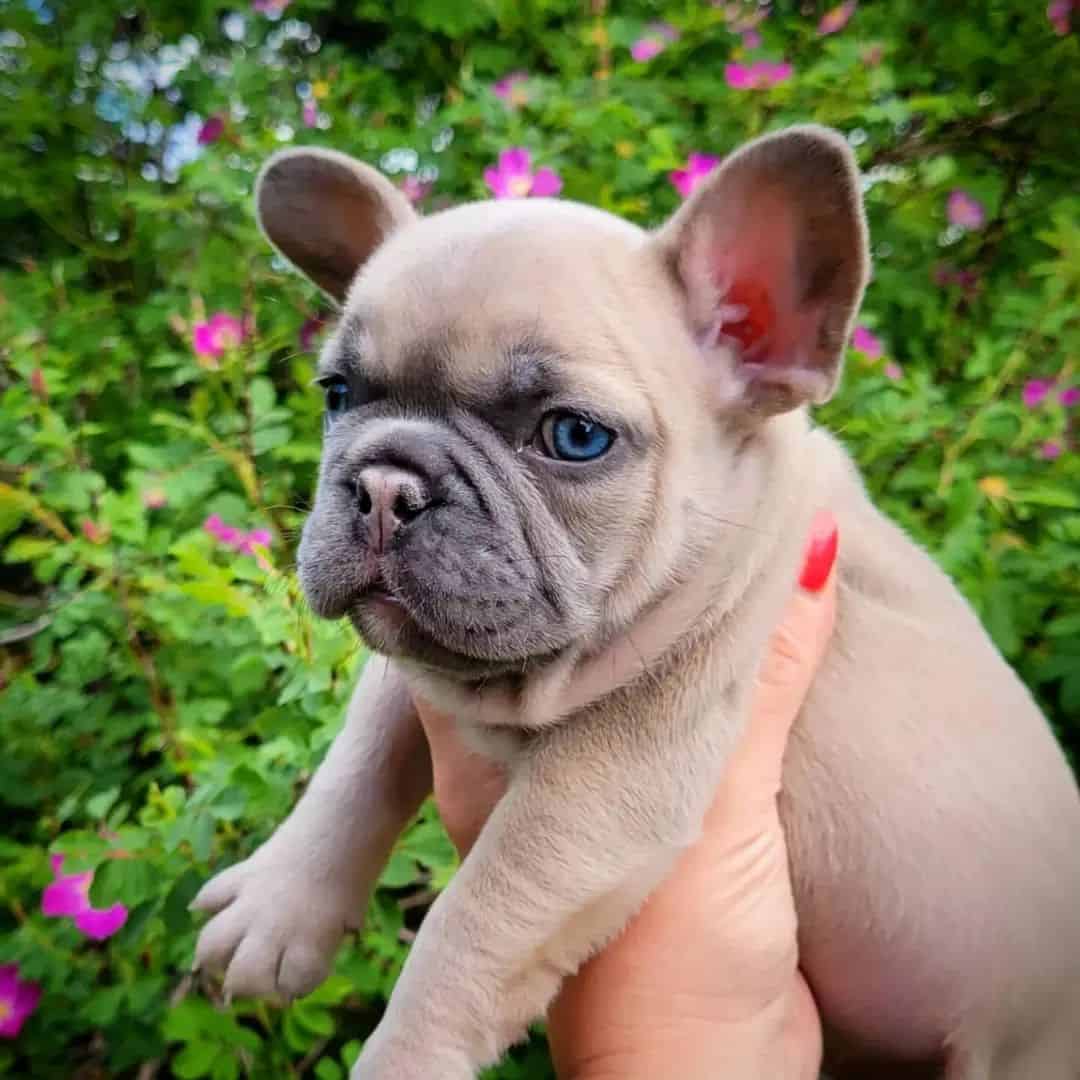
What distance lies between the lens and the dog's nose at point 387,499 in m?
1.23

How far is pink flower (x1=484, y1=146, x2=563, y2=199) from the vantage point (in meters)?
2.35

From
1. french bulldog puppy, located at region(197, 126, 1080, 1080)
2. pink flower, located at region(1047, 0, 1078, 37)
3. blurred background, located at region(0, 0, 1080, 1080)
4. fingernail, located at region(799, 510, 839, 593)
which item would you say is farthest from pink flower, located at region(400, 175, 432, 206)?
pink flower, located at region(1047, 0, 1078, 37)

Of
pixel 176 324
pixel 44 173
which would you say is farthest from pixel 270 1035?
pixel 44 173

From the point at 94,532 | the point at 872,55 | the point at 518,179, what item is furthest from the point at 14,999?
the point at 872,55

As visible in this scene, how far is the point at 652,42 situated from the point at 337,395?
2.10m

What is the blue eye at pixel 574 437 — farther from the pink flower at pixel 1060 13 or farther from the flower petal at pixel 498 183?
the pink flower at pixel 1060 13

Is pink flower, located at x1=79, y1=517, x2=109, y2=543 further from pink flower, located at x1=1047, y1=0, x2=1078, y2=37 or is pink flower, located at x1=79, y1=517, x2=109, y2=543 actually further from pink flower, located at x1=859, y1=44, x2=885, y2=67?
pink flower, located at x1=1047, y1=0, x2=1078, y2=37

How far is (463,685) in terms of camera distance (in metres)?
1.51

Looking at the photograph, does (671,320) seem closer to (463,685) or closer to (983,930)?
(463,685)

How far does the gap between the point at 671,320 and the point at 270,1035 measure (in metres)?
1.57

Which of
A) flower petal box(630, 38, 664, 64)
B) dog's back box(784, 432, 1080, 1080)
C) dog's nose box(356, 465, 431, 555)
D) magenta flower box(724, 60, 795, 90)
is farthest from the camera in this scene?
flower petal box(630, 38, 664, 64)

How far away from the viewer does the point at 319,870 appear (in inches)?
66.1

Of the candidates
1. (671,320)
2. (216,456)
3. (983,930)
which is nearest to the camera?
(671,320)

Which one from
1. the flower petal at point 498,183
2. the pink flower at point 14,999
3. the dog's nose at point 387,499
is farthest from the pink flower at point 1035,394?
the pink flower at point 14,999
